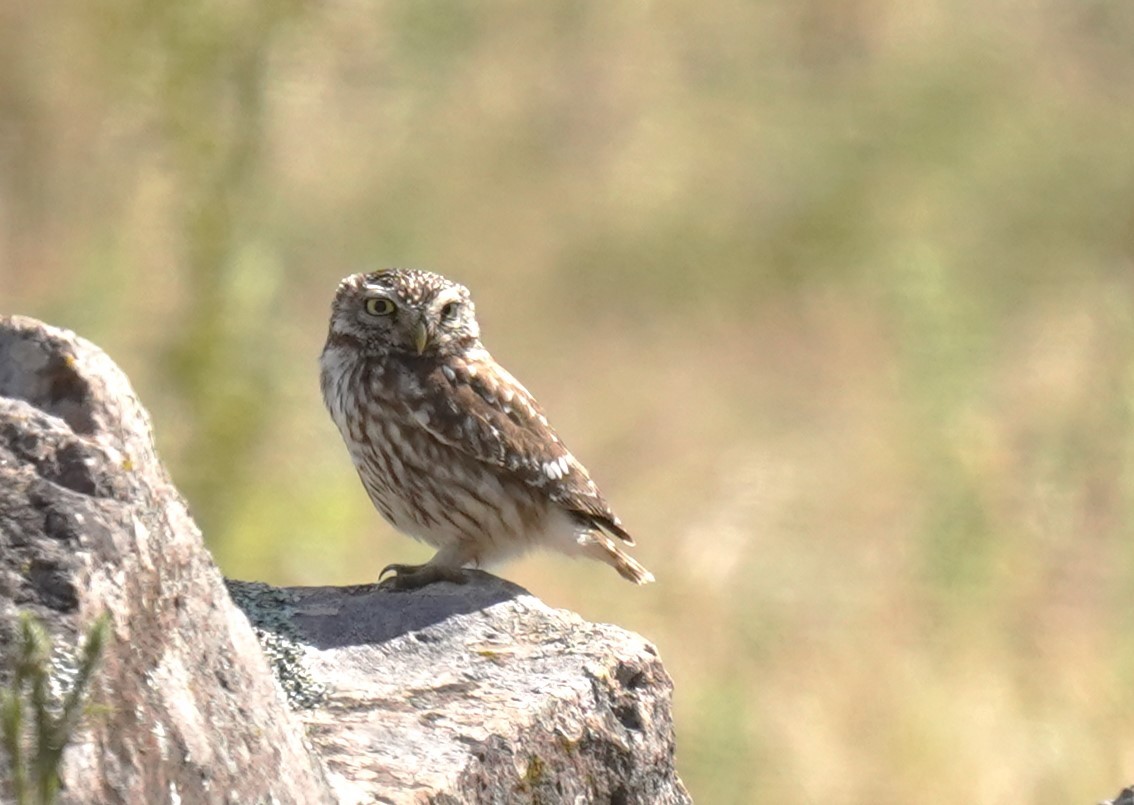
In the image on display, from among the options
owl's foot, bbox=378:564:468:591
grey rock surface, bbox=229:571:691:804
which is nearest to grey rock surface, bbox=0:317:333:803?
grey rock surface, bbox=229:571:691:804

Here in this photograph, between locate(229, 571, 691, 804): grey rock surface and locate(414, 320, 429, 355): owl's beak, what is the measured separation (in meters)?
1.31

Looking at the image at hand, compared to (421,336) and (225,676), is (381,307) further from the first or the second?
(225,676)

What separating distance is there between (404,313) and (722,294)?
727 cm

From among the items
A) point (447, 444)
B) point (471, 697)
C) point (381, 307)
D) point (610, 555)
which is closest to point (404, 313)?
point (381, 307)

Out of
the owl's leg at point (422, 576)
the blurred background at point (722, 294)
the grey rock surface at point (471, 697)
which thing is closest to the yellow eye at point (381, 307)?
the owl's leg at point (422, 576)

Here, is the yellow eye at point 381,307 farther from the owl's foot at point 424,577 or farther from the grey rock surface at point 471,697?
the grey rock surface at point 471,697

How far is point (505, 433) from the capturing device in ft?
19.8

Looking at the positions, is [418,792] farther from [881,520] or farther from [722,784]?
[881,520]

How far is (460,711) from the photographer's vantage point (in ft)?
14.0

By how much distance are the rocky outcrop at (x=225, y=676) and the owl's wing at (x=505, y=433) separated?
1.35m

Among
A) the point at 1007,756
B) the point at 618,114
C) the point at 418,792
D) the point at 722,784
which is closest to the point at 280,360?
the point at 722,784

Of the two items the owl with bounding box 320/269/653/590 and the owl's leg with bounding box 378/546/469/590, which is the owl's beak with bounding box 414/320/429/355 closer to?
the owl with bounding box 320/269/653/590

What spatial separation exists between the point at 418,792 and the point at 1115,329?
7.02 metres

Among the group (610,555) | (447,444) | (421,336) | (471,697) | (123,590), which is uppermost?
(421,336)
